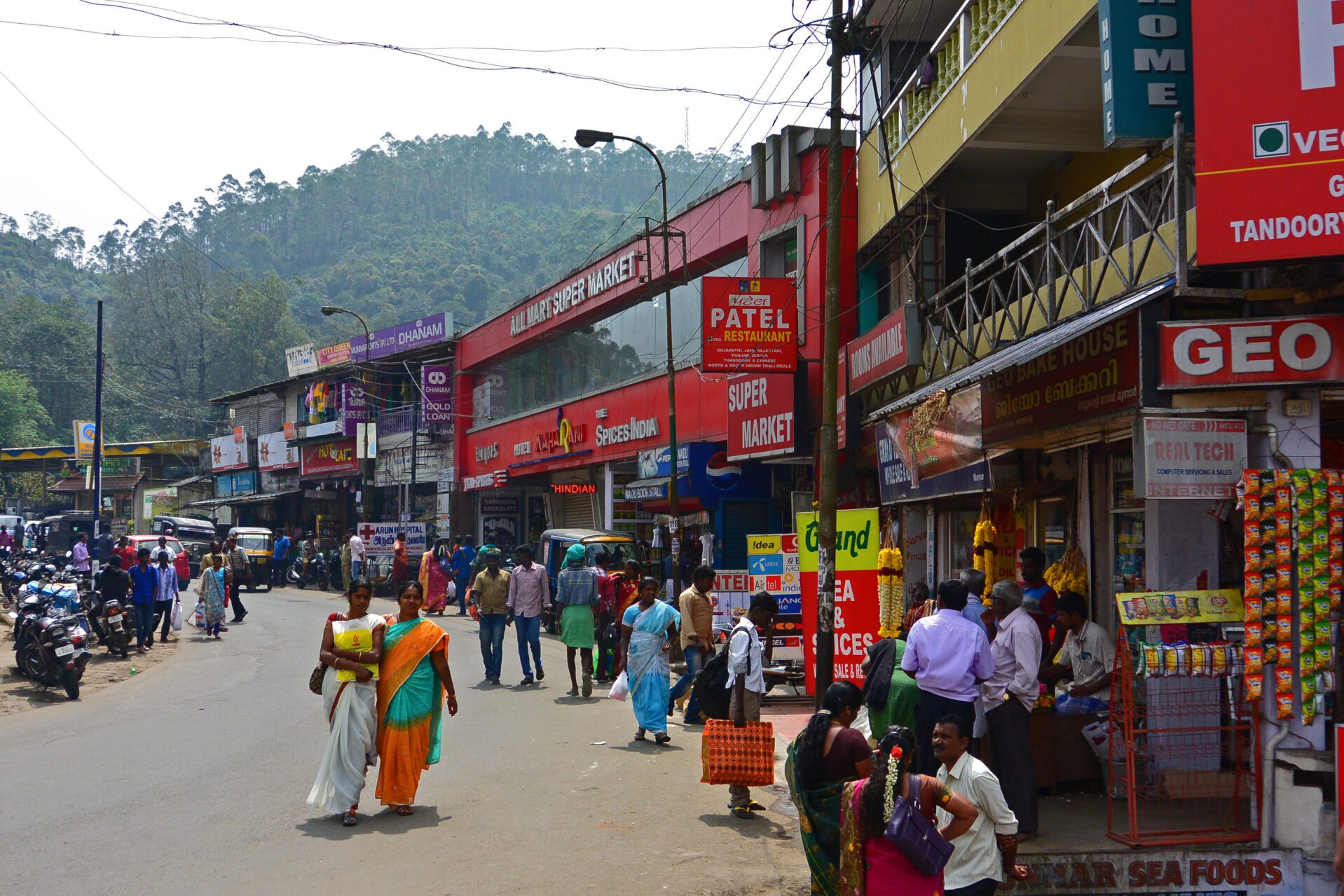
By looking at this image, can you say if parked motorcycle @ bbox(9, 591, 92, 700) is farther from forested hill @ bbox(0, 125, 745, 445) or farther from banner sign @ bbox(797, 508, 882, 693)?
forested hill @ bbox(0, 125, 745, 445)

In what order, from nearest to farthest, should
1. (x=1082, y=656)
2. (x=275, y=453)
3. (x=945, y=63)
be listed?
(x=1082, y=656)
(x=945, y=63)
(x=275, y=453)

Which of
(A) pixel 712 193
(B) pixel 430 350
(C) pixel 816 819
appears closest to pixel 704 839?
(C) pixel 816 819

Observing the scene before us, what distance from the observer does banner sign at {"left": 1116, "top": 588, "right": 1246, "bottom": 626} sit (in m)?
7.13

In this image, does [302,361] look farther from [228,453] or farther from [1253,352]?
[1253,352]

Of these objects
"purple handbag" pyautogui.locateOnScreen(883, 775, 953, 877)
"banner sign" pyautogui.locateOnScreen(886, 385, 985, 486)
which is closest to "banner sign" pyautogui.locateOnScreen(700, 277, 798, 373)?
"banner sign" pyautogui.locateOnScreen(886, 385, 985, 486)

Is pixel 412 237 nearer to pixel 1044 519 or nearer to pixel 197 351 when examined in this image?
pixel 197 351

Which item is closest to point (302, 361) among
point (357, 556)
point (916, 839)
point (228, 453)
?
point (228, 453)

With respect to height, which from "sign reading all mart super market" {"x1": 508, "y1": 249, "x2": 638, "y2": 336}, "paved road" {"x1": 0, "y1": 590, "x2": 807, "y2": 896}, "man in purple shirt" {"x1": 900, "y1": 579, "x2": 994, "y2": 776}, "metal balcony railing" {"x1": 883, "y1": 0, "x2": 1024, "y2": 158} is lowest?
"paved road" {"x1": 0, "y1": 590, "x2": 807, "y2": 896}

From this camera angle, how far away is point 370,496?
159ft

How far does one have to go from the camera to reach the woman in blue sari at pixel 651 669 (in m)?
11.5

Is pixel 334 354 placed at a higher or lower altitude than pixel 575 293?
higher

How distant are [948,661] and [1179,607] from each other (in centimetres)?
143

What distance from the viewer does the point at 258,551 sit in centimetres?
3650

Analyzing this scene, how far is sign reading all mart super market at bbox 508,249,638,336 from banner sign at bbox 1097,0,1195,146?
65.0 ft
